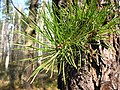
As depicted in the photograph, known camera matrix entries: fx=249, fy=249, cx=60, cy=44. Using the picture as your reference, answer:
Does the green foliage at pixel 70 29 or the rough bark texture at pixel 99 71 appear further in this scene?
the rough bark texture at pixel 99 71

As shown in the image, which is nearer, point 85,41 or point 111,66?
point 85,41

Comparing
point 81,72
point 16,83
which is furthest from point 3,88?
point 81,72

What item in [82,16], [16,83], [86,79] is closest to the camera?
[82,16]

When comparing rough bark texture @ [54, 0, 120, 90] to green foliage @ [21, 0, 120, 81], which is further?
rough bark texture @ [54, 0, 120, 90]

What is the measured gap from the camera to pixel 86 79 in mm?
1005

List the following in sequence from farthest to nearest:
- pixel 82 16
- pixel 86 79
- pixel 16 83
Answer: pixel 16 83, pixel 86 79, pixel 82 16

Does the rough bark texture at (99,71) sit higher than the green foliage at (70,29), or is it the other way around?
the green foliage at (70,29)

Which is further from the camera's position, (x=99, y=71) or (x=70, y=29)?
(x=99, y=71)

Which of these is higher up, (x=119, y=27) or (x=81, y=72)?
(x=119, y=27)

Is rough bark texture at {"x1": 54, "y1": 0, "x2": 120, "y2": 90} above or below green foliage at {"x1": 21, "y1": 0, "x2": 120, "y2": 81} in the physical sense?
below

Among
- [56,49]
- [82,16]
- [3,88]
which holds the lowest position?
[3,88]

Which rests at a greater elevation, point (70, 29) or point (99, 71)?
point (70, 29)

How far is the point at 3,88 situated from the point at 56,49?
1828cm

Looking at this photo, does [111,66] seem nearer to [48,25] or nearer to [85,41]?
[85,41]
